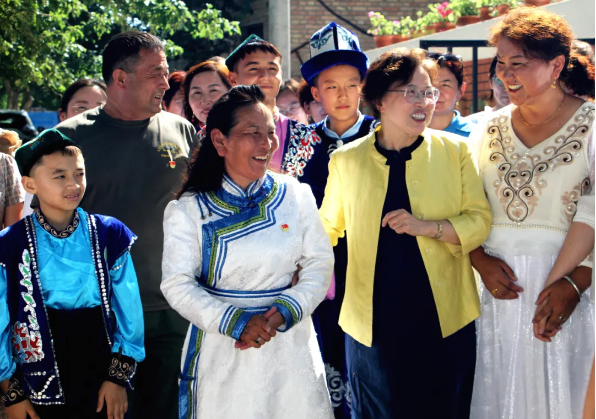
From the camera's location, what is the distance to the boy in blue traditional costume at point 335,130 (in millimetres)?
4297

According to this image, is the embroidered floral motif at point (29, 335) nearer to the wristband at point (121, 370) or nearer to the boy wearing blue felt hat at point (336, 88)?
the wristband at point (121, 370)

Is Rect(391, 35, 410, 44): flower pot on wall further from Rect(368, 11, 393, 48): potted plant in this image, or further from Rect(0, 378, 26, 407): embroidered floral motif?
Rect(0, 378, 26, 407): embroidered floral motif

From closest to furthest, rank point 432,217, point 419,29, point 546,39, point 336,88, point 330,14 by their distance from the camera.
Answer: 1. point 432,217
2. point 546,39
3. point 336,88
4. point 419,29
5. point 330,14

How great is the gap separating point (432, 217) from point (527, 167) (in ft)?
1.77

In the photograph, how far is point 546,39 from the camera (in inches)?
143

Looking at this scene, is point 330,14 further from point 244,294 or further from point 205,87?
point 244,294

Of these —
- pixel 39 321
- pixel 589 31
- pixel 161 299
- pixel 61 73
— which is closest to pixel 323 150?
pixel 161 299

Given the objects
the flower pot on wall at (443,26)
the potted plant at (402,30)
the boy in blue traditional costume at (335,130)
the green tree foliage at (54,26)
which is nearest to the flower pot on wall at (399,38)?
the potted plant at (402,30)

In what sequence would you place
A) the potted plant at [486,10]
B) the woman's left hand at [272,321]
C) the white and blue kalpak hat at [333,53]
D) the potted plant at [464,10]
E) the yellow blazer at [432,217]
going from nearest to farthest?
the woman's left hand at [272,321] < the yellow blazer at [432,217] < the white and blue kalpak hat at [333,53] < the potted plant at [486,10] < the potted plant at [464,10]

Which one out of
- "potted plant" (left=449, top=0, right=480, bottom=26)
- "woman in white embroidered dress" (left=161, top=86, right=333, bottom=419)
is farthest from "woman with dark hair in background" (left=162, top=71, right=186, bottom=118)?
"potted plant" (left=449, top=0, right=480, bottom=26)

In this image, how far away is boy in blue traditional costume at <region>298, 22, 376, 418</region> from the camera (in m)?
4.30

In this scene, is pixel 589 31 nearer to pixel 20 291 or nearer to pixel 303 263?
pixel 303 263

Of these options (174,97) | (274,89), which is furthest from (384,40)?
(274,89)

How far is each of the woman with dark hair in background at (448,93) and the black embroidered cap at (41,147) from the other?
8.13 ft
